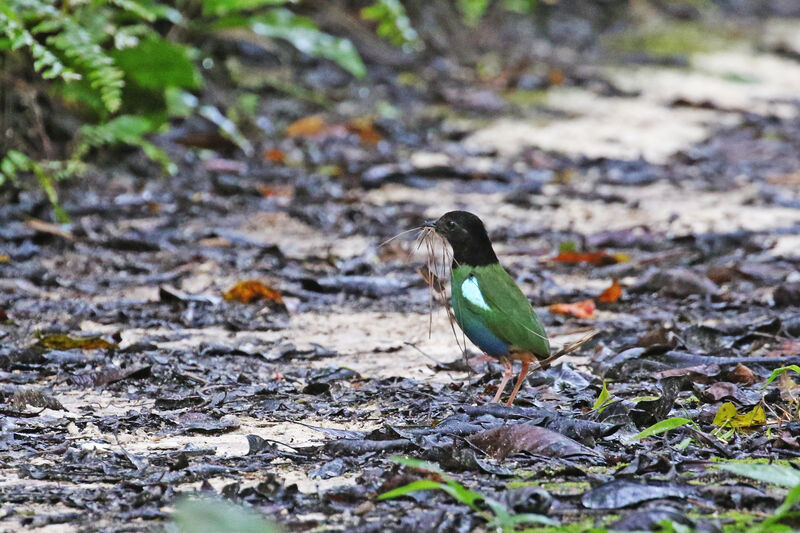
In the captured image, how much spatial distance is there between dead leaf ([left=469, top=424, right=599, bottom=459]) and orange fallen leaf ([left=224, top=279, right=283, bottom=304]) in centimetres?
207

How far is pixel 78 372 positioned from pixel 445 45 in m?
8.15

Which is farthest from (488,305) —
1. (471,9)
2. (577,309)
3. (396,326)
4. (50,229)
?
(471,9)

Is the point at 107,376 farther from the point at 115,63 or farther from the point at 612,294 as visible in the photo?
the point at 115,63

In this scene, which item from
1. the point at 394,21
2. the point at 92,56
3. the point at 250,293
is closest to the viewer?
the point at 250,293

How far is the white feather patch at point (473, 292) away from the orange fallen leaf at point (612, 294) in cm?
156

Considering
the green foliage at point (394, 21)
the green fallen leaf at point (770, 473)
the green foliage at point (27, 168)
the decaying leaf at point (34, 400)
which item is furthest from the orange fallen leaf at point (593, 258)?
the green foliage at point (394, 21)

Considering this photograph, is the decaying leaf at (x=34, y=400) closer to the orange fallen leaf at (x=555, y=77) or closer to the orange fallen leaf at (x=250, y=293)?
the orange fallen leaf at (x=250, y=293)

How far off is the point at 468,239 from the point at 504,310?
11.8 inches

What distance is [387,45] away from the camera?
10547mm

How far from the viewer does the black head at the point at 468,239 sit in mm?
3410

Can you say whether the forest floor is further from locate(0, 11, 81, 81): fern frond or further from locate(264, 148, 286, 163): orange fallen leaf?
locate(0, 11, 81, 81): fern frond

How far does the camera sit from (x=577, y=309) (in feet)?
14.9

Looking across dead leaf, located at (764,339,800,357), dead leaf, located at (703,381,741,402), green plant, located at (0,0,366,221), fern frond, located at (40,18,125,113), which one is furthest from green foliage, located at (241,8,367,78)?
dead leaf, located at (703,381,741,402)

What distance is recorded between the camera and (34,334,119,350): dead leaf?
392 cm
